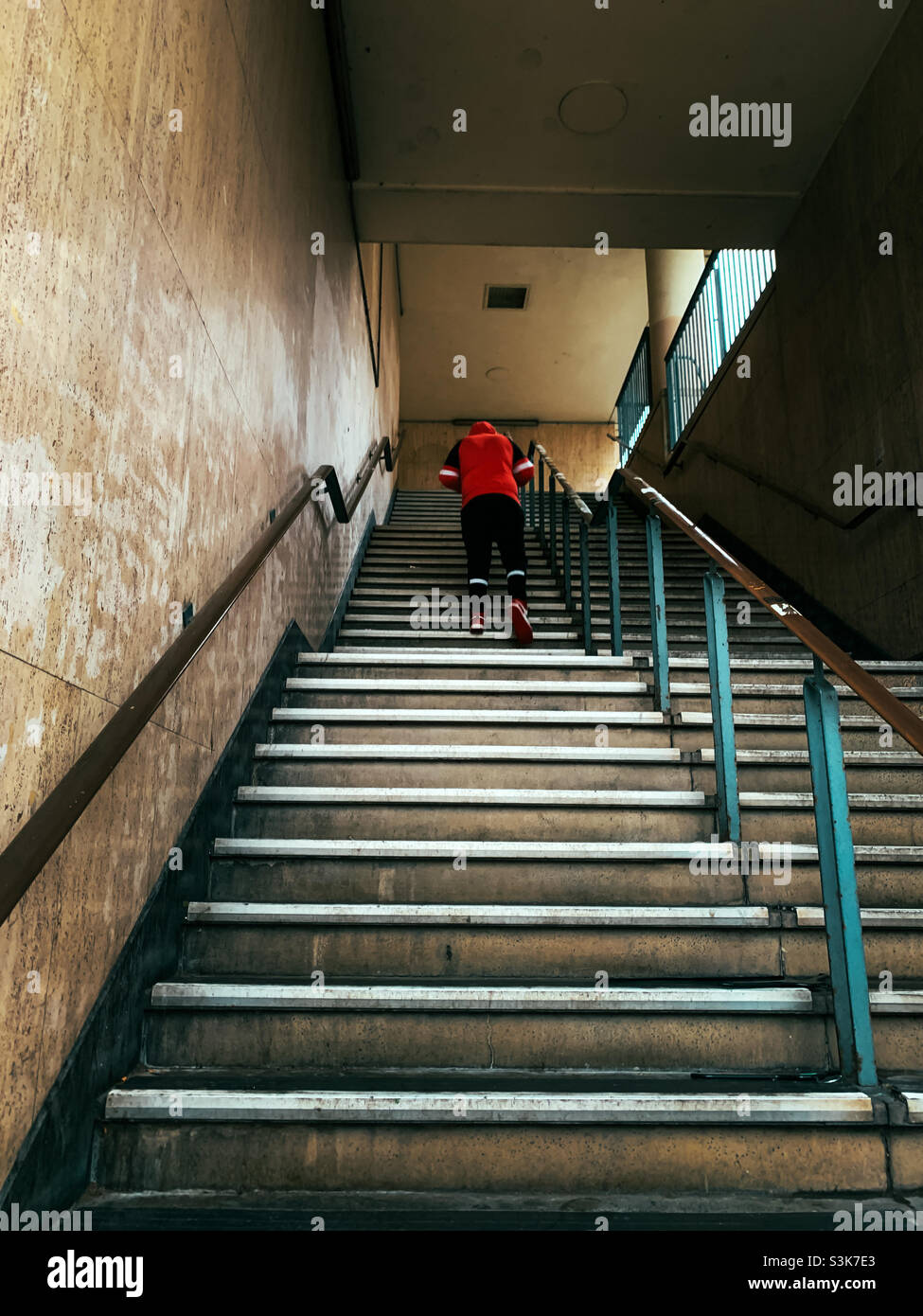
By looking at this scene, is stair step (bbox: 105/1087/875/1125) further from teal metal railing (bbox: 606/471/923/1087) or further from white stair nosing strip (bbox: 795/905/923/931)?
white stair nosing strip (bbox: 795/905/923/931)

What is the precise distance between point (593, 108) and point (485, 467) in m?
2.17

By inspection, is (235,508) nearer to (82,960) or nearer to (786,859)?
(82,960)

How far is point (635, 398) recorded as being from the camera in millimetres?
10961

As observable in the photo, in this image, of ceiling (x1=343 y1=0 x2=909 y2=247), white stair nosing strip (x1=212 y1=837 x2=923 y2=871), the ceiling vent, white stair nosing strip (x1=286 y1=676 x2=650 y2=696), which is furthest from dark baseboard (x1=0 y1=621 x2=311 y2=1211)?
the ceiling vent

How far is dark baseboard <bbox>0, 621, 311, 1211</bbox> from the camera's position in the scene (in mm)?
1468

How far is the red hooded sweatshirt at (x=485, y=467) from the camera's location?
4.84 meters

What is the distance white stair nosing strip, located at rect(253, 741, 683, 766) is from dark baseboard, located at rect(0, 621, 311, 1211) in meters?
0.24

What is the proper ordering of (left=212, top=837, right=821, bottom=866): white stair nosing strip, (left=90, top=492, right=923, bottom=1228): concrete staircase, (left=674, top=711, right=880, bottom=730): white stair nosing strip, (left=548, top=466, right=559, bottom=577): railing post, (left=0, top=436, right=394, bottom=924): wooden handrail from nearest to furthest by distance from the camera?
(left=0, top=436, right=394, bottom=924): wooden handrail, (left=90, top=492, right=923, bottom=1228): concrete staircase, (left=212, top=837, right=821, bottom=866): white stair nosing strip, (left=674, top=711, right=880, bottom=730): white stair nosing strip, (left=548, top=466, right=559, bottom=577): railing post

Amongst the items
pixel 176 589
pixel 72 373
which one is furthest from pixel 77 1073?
pixel 72 373

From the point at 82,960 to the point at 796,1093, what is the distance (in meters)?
1.38

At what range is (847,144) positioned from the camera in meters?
5.02

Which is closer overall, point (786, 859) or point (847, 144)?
point (786, 859)

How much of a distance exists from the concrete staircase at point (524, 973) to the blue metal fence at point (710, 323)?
4.27m

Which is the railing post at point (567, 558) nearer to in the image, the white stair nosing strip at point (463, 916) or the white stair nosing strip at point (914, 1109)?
the white stair nosing strip at point (463, 916)
